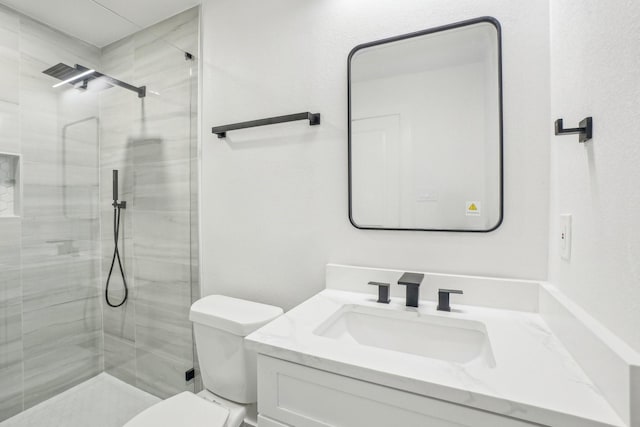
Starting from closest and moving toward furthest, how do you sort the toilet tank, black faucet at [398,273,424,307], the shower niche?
1. black faucet at [398,273,424,307]
2. the toilet tank
3. the shower niche

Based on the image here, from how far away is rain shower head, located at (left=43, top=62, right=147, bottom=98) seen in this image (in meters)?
1.67

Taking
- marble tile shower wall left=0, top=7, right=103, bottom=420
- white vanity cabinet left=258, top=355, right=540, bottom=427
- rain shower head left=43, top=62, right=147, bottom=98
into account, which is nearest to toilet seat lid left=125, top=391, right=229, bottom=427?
white vanity cabinet left=258, top=355, right=540, bottom=427

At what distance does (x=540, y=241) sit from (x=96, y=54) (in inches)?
102

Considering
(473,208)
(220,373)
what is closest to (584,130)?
(473,208)

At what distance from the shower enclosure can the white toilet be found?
440 mm

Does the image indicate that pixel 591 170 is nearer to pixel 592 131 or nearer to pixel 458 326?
pixel 592 131

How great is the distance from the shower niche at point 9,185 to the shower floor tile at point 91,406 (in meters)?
1.10

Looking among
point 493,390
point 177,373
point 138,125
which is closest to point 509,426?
point 493,390

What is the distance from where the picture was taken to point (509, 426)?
23.0 inches

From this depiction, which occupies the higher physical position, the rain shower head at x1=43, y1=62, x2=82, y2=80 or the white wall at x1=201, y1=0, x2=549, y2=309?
the rain shower head at x1=43, y1=62, x2=82, y2=80

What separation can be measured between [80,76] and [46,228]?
2.88 feet

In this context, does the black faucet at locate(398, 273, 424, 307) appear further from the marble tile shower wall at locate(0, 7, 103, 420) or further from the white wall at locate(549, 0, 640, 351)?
the marble tile shower wall at locate(0, 7, 103, 420)

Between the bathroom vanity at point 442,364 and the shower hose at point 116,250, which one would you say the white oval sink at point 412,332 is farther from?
the shower hose at point 116,250

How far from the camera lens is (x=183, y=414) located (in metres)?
1.16
